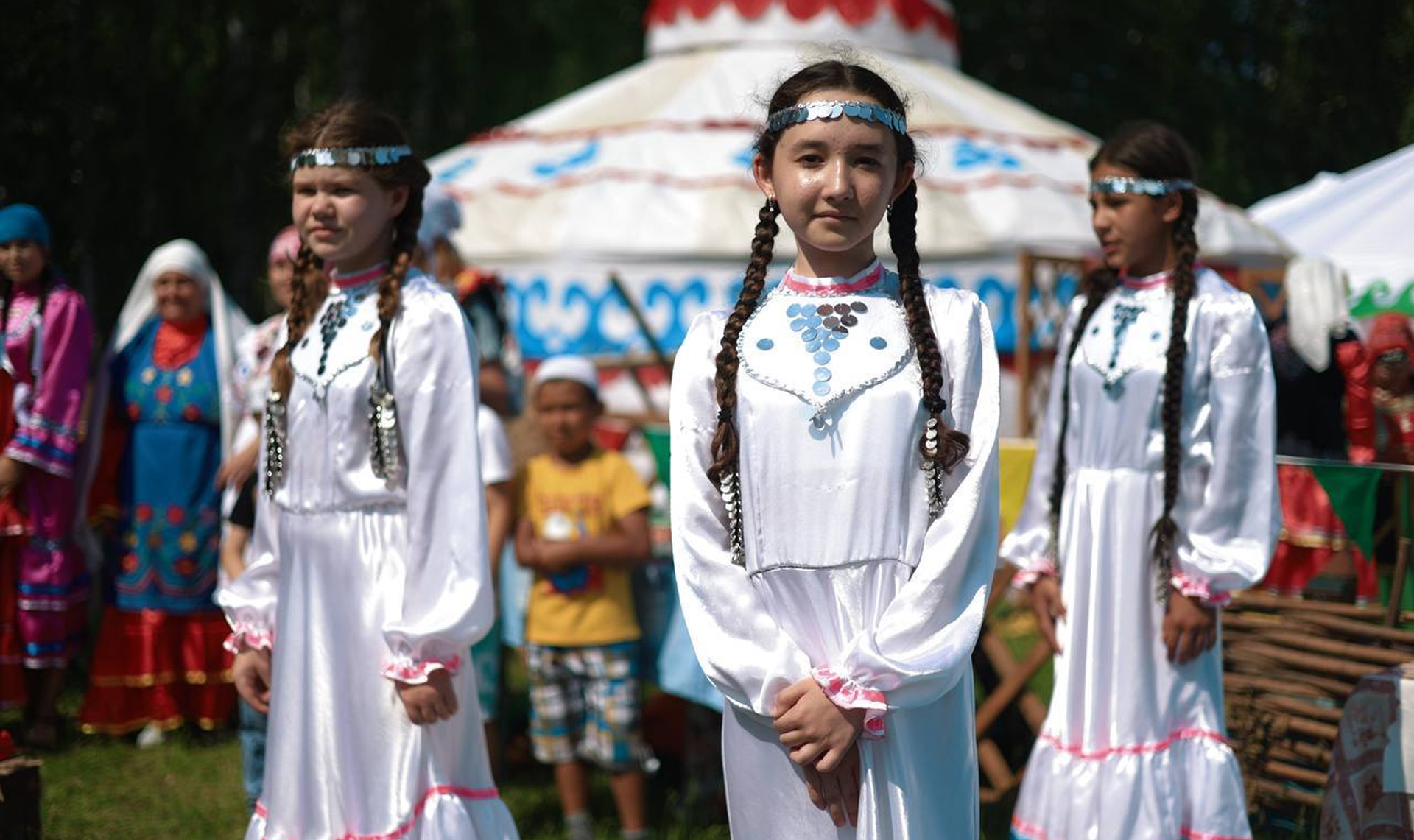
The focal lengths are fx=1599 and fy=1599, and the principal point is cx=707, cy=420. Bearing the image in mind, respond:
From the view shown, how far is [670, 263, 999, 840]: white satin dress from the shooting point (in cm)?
233

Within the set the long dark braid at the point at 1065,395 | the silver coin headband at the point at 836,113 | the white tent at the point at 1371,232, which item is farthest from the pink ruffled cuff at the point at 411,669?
the white tent at the point at 1371,232

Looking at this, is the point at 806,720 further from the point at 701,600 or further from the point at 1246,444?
the point at 1246,444

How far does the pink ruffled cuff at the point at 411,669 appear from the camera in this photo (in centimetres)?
288

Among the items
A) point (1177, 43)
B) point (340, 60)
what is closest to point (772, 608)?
point (340, 60)

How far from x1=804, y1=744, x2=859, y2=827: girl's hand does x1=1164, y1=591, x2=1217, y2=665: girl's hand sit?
1395 millimetres

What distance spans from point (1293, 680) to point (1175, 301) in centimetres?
168

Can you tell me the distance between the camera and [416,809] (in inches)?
116

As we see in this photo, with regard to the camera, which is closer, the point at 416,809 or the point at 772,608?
the point at 772,608

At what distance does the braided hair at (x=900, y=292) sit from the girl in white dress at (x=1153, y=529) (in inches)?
47.7

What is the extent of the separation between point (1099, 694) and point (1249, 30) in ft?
52.4

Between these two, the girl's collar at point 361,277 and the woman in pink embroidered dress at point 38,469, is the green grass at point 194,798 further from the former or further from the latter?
the girl's collar at point 361,277

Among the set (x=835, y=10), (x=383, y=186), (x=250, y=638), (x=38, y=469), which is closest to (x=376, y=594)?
(x=250, y=638)

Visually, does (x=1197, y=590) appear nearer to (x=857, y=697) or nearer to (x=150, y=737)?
(x=857, y=697)

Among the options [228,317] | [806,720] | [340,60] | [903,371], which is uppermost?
[340,60]
